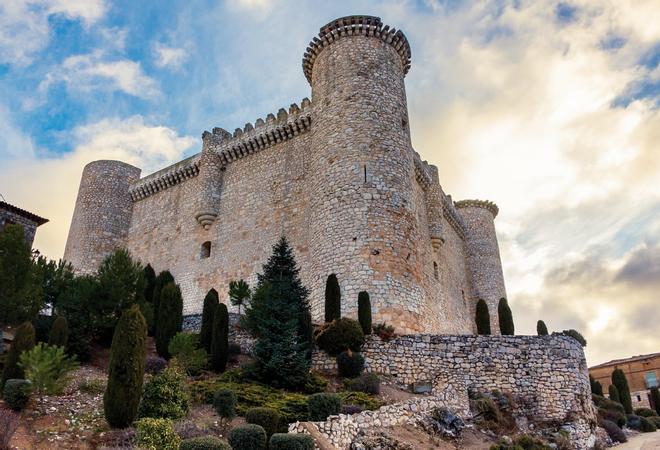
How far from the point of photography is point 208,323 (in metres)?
16.8

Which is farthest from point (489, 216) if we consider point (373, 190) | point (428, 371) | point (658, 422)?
point (428, 371)

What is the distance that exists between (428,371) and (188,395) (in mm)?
7017

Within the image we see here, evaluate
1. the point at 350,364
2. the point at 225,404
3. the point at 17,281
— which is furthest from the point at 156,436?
the point at 17,281

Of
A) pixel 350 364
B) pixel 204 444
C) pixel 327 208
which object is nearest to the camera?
pixel 204 444

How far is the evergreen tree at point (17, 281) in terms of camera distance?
1507 centimetres

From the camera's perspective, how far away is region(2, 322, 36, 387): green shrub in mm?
11617

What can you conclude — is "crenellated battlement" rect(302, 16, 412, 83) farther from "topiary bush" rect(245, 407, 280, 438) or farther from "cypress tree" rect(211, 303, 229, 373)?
"topiary bush" rect(245, 407, 280, 438)

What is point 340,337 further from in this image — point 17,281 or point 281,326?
point 17,281

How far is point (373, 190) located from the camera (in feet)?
64.6

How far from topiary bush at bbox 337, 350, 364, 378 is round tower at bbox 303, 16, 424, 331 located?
249 cm

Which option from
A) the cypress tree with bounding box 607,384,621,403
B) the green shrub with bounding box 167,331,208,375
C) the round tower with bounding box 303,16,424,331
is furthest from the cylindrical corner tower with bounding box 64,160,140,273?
the cypress tree with bounding box 607,384,621,403

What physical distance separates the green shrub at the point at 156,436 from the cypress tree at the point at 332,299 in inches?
318

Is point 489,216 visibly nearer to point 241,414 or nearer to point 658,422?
point 658,422

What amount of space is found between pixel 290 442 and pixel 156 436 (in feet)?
7.32
